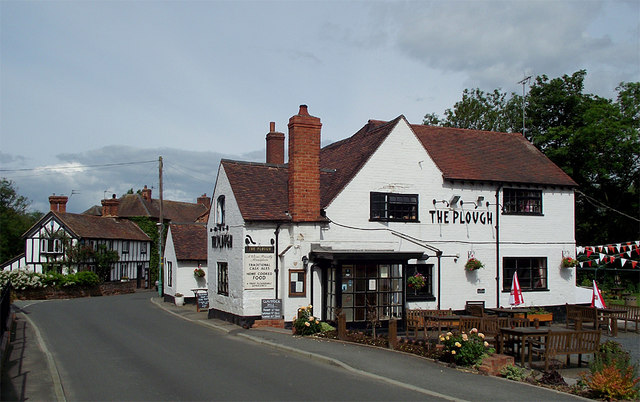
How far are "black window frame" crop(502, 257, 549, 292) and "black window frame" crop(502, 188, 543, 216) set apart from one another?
188cm

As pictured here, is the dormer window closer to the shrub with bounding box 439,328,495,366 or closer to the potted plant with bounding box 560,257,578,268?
the shrub with bounding box 439,328,495,366

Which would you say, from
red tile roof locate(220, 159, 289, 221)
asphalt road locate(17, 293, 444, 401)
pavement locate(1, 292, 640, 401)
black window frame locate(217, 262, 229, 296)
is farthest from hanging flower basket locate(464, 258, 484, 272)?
asphalt road locate(17, 293, 444, 401)

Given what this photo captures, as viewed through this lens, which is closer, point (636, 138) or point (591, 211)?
point (636, 138)

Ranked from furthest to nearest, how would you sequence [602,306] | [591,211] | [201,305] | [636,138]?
[591,211] < [636,138] < [201,305] < [602,306]

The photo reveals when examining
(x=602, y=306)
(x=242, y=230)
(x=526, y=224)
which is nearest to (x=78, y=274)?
(x=242, y=230)

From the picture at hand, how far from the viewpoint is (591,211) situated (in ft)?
126

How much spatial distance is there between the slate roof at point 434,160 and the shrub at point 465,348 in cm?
835

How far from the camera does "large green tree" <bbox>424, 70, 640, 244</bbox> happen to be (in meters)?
35.2

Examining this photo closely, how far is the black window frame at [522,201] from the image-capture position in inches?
923

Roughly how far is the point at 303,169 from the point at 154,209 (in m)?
50.9

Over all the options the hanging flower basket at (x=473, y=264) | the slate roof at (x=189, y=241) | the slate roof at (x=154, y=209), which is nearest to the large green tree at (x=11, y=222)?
the slate roof at (x=154, y=209)

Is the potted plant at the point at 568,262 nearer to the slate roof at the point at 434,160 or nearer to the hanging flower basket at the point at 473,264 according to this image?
the slate roof at the point at 434,160

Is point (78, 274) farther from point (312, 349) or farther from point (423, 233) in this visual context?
point (312, 349)

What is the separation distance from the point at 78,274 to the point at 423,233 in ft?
108
